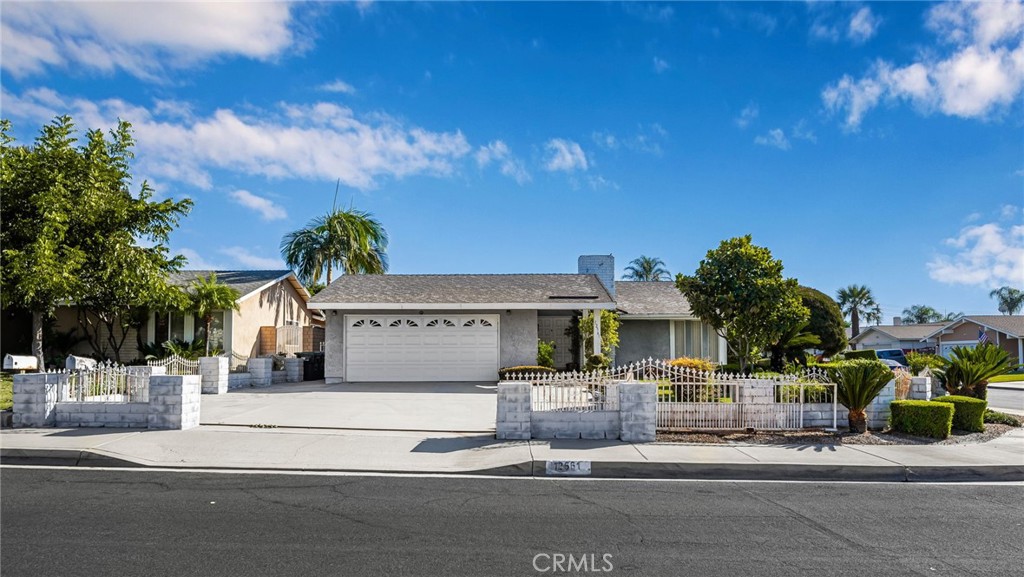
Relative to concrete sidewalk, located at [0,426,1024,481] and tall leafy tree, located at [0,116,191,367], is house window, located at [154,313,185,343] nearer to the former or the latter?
tall leafy tree, located at [0,116,191,367]

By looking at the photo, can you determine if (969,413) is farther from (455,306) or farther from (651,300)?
(651,300)

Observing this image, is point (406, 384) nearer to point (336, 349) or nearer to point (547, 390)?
point (336, 349)

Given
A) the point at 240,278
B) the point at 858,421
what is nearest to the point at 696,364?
the point at 858,421

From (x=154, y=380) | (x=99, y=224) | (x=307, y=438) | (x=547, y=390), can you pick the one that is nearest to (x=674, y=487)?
(x=547, y=390)

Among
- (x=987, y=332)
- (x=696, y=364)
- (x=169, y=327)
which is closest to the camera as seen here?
(x=696, y=364)

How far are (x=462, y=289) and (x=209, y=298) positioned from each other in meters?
8.15

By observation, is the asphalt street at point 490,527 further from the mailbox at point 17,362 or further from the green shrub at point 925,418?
the mailbox at point 17,362

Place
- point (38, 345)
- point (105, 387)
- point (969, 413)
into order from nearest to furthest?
point (105, 387) → point (969, 413) → point (38, 345)

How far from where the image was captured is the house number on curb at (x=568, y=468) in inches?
342

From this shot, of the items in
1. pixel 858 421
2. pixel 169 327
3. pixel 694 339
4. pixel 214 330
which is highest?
pixel 169 327

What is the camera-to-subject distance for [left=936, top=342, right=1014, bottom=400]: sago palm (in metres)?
Answer: 13.7

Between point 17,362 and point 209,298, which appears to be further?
point 209,298

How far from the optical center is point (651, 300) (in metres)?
26.4
